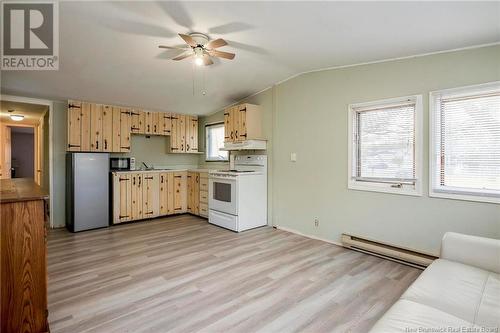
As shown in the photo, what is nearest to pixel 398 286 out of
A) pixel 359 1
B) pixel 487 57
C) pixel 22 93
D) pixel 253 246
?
pixel 253 246

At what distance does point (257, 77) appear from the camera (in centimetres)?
424

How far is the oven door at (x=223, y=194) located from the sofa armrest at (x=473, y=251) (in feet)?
9.73

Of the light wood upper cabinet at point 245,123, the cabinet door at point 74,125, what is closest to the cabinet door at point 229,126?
the light wood upper cabinet at point 245,123

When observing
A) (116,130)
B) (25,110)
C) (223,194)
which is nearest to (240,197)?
(223,194)

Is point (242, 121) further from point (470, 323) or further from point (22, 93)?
point (470, 323)

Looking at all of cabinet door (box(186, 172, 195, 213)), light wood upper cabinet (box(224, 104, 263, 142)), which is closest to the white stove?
light wood upper cabinet (box(224, 104, 263, 142))

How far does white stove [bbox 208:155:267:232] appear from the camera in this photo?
444cm

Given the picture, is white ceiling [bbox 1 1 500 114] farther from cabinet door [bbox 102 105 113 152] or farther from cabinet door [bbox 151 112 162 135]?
cabinet door [bbox 151 112 162 135]

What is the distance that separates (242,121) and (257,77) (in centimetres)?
87

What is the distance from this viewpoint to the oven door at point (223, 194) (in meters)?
4.46

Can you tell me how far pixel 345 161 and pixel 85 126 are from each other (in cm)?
447

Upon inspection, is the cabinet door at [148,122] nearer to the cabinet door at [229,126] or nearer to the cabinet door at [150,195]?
the cabinet door at [150,195]

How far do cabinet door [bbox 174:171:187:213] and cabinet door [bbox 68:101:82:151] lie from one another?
75.6 inches

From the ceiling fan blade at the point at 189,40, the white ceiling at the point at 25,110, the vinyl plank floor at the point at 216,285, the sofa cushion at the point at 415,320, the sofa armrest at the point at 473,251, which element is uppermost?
the ceiling fan blade at the point at 189,40
